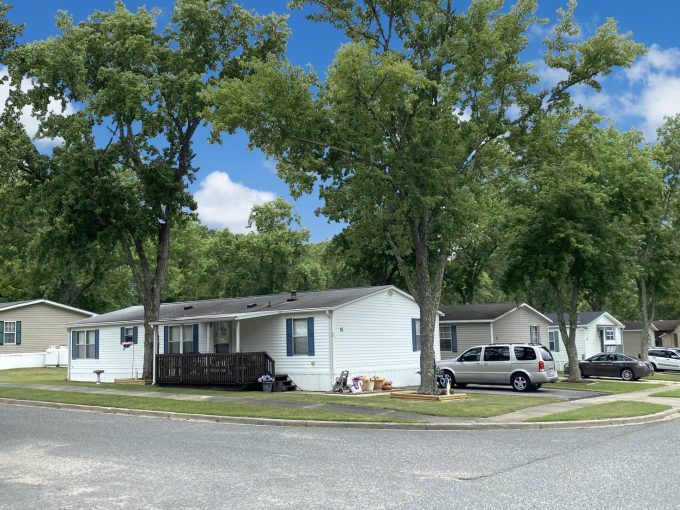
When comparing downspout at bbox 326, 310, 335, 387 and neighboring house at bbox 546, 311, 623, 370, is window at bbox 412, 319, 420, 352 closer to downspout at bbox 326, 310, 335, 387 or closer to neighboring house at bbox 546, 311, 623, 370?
downspout at bbox 326, 310, 335, 387

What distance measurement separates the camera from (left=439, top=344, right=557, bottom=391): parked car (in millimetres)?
25047

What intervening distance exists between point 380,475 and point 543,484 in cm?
222

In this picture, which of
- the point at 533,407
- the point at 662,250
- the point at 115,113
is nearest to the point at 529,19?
the point at 533,407

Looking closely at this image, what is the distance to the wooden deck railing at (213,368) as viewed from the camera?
81.9 feet

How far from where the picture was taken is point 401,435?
14.3 metres

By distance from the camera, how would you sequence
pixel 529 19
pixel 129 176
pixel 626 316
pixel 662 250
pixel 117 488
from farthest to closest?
pixel 626 316 < pixel 662 250 < pixel 129 176 < pixel 529 19 < pixel 117 488

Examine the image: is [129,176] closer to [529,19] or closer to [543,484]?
[529,19]

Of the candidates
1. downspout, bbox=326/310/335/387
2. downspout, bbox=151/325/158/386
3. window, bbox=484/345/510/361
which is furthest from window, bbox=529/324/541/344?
downspout, bbox=151/325/158/386

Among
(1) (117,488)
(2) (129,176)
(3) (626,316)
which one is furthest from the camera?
(3) (626,316)

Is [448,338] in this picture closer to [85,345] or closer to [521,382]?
[521,382]

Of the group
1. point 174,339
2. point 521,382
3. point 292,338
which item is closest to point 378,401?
point 292,338

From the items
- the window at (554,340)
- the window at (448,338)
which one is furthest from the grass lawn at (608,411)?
the window at (554,340)

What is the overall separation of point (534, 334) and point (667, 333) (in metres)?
38.6

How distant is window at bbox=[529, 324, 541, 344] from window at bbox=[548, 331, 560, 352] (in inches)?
180
